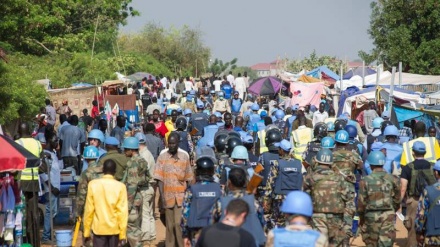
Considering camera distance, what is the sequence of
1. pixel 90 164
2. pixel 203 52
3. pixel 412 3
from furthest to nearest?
pixel 203 52
pixel 412 3
pixel 90 164

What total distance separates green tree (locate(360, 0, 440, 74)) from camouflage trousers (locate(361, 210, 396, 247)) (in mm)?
30597

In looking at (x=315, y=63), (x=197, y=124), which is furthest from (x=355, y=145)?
(x=315, y=63)

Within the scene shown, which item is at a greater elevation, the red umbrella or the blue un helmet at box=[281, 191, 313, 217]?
the red umbrella

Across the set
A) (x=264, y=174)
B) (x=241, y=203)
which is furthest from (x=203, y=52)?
(x=241, y=203)

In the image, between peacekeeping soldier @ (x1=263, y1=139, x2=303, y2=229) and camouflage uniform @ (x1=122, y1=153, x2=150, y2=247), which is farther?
peacekeeping soldier @ (x1=263, y1=139, x2=303, y2=229)

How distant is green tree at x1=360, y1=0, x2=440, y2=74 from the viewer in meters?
43.0

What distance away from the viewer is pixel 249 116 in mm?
26203

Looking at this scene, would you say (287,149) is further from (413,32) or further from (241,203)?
(413,32)

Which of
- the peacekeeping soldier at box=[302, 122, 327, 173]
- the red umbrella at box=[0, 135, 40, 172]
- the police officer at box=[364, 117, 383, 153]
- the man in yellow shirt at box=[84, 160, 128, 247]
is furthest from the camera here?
the police officer at box=[364, 117, 383, 153]

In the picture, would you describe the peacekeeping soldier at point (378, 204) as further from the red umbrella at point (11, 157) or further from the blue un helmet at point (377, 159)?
the red umbrella at point (11, 157)

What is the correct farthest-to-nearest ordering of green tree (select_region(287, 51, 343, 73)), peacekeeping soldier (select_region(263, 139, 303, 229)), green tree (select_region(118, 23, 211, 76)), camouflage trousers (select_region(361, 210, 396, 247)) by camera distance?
1. green tree (select_region(118, 23, 211, 76))
2. green tree (select_region(287, 51, 343, 73))
3. peacekeeping soldier (select_region(263, 139, 303, 229))
4. camouflage trousers (select_region(361, 210, 396, 247))

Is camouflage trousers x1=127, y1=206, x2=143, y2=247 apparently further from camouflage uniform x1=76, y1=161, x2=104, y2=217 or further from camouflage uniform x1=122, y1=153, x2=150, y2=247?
camouflage uniform x1=76, y1=161, x2=104, y2=217

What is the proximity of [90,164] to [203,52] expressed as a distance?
6860cm

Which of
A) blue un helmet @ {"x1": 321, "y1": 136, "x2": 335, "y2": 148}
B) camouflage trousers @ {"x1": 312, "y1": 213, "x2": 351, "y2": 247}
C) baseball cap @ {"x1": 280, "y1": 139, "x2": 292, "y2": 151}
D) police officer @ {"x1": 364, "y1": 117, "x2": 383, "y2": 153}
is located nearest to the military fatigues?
baseball cap @ {"x1": 280, "y1": 139, "x2": 292, "y2": 151}
